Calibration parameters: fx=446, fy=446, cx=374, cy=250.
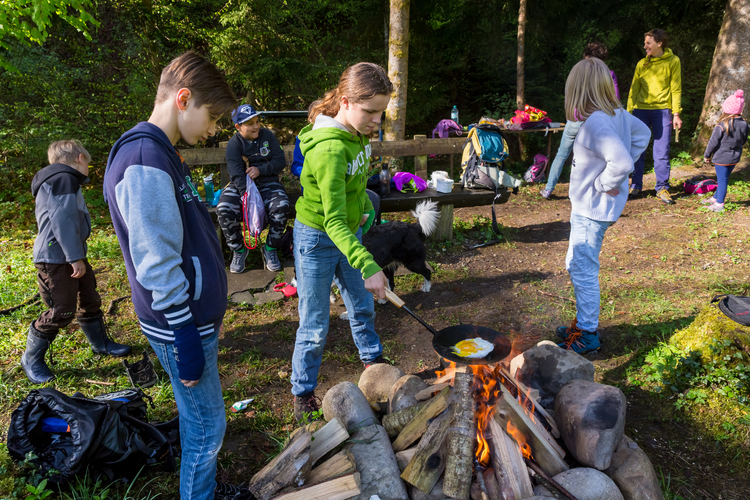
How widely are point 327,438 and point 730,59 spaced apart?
35.8 ft

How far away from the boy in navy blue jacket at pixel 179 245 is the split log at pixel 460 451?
3.71 feet

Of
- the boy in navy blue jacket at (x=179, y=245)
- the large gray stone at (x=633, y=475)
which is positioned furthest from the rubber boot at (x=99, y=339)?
the large gray stone at (x=633, y=475)

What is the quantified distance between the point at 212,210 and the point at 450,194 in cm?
317

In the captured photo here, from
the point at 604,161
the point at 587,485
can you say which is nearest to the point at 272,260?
the point at 604,161

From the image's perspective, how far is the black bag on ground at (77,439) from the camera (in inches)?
99.0

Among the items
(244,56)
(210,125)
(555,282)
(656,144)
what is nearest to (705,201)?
(656,144)

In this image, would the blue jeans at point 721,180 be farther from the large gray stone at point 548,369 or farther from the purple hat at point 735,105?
→ the large gray stone at point 548,369

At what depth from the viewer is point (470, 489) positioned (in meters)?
2.27

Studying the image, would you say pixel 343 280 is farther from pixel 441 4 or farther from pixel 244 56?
pixel 441 4

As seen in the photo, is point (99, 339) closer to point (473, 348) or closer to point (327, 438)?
point (327, 438)

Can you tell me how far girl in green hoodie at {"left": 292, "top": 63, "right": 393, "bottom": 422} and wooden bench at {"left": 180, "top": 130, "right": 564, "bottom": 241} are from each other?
2867 mm

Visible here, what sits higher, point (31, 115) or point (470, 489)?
point (31, 115)

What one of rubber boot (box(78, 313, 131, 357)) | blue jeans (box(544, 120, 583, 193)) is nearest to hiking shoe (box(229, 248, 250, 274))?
rubber boot (box(78, 313, 131, 357))

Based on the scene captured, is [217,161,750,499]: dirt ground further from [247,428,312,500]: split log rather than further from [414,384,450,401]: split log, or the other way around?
[414,384,450,401]: split log
